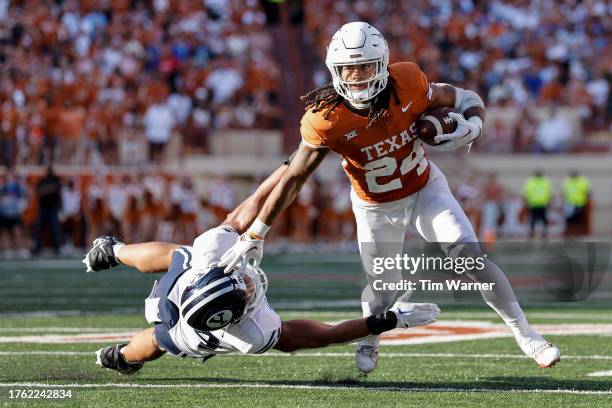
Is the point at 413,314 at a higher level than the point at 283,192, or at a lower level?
lower

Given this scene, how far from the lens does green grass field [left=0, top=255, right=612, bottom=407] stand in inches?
207

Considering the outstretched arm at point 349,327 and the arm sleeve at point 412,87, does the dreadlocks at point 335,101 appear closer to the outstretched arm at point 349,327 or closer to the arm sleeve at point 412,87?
the arm sleeve at point 412,87

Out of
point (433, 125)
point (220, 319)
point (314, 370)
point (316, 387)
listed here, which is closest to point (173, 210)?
point (314, 370)

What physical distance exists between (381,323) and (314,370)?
910mm

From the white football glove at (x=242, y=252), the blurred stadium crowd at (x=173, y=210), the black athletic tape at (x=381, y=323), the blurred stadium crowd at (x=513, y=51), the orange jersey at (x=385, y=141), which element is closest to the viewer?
the white football glove at (x=242, y=252)

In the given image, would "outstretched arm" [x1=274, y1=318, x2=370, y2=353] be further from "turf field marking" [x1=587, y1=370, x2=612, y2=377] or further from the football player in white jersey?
"turf field marking" [x1=587, y1=370, x2=612, y2=377]

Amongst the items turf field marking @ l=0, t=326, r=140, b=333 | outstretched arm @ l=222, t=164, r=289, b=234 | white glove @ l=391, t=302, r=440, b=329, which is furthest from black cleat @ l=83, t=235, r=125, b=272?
turf field marking @ l=0, t=326, r=140, b=333

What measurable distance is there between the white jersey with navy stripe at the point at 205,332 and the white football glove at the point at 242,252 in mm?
53

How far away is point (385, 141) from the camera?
5938 mm

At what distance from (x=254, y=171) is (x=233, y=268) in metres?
16.6

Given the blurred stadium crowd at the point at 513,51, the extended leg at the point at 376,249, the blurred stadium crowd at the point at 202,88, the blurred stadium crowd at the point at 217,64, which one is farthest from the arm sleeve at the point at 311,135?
the blurred stadium crowd at the point at 513,51

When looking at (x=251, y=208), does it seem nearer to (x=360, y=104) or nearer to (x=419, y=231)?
(x=360, y=104)

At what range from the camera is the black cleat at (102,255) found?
6281 millimetres

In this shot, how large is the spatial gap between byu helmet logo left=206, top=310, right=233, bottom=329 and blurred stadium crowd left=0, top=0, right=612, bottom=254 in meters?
12.4
